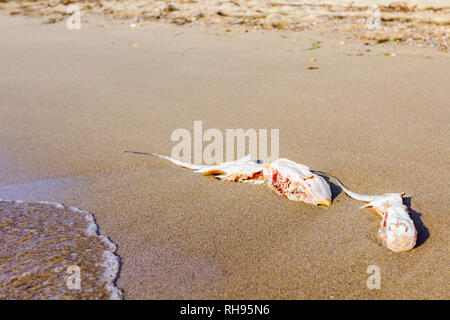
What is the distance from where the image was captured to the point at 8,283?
1.56 m

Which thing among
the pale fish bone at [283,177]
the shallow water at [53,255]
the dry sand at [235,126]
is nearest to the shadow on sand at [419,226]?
the dry sand at [235,126]

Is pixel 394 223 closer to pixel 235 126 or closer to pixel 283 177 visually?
pixel 283 177

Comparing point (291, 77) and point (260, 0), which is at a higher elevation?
point (260, 0)

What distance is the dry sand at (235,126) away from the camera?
1.63 metres

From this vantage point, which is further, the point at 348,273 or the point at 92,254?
the point at 92,254

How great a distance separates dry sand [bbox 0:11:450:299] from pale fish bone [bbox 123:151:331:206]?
5cm

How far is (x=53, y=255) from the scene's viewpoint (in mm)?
1727

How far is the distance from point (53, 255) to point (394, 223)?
4.42 ft

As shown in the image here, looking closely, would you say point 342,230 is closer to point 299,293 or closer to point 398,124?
point 299,293

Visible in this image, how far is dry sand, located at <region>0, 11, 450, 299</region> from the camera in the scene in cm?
163

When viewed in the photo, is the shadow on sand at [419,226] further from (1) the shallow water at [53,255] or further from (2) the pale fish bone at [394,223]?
(1) the shallow water at [53,255]
